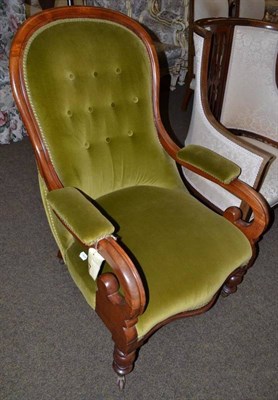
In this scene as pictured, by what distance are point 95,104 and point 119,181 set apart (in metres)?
0.31

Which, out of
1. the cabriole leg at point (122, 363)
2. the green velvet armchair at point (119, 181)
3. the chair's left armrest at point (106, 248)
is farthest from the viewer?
the cabriole leg at point (122, 363)

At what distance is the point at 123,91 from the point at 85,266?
681 millimetres

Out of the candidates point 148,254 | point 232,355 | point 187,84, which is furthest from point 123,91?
point 187,84

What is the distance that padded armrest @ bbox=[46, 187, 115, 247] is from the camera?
93cm

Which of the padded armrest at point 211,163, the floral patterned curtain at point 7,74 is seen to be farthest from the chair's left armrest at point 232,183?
the floral patterned curtain at point 7,74

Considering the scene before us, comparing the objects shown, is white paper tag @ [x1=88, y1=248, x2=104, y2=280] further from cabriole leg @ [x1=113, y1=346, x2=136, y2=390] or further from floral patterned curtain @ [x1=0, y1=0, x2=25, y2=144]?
floral patterned curtain @ [x1=0, y1=0, x2=25, y2=144]

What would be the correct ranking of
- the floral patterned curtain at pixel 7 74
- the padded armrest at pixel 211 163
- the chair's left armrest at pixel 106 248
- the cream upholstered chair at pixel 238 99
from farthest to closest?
the floral patterned curtain at pixel 7 74
the cream upholstered chair at pixel 238 99
the padded armrest at pixel 211 163
the chair's left armrest at pixel 106 248

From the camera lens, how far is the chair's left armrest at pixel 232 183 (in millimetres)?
1188

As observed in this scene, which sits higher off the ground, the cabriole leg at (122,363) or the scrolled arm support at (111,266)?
the scrolled arm support at (111,266)

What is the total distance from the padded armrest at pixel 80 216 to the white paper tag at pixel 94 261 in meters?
0.04

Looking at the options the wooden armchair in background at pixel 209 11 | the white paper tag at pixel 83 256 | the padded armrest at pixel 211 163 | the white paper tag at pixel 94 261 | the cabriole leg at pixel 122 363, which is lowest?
the cabriole leg at pixel 122 363

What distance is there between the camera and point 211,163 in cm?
127

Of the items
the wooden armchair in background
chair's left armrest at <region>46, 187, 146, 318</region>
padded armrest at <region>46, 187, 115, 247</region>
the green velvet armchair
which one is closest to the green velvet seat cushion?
the green velvet armchair

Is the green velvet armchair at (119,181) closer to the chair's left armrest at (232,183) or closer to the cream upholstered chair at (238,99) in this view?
the chair's left armrest at (232,183)
